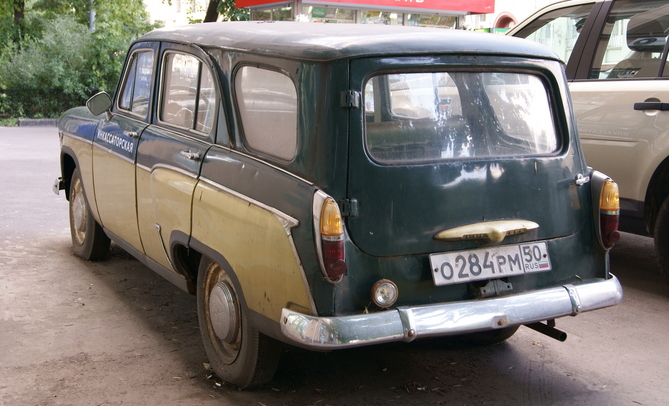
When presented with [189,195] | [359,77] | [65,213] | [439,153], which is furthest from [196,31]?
[65,213]

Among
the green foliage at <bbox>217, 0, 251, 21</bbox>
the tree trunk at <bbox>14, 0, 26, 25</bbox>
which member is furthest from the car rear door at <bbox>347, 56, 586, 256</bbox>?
the tree trunk at <bbox>14, 0, 26, 25</bbox>

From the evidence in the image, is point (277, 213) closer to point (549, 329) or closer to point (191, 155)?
point (191, 155)

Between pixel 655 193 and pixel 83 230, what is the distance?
180 inches

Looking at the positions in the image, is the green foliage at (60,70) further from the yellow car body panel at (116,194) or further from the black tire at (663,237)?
the black tire at (663,237)

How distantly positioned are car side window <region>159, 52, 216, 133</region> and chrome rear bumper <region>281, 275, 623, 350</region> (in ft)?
4.53

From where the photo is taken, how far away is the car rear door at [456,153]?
3.31 meters

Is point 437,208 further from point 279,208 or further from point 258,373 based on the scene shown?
point 258,373

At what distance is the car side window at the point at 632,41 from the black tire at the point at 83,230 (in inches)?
164

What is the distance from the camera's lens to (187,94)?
170 inches

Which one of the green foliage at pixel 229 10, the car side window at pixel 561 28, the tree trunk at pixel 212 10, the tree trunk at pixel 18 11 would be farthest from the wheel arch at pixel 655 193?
the tree trunk at pixel 18 11

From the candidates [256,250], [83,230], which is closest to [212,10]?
[83,230]

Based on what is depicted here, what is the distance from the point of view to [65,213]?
8.26m

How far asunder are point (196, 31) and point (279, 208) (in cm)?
154

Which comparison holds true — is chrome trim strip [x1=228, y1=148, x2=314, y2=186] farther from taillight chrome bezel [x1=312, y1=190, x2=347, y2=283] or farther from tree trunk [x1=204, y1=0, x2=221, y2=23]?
tree trunk [x1=204, y1=0, x2=221, y2=23]
